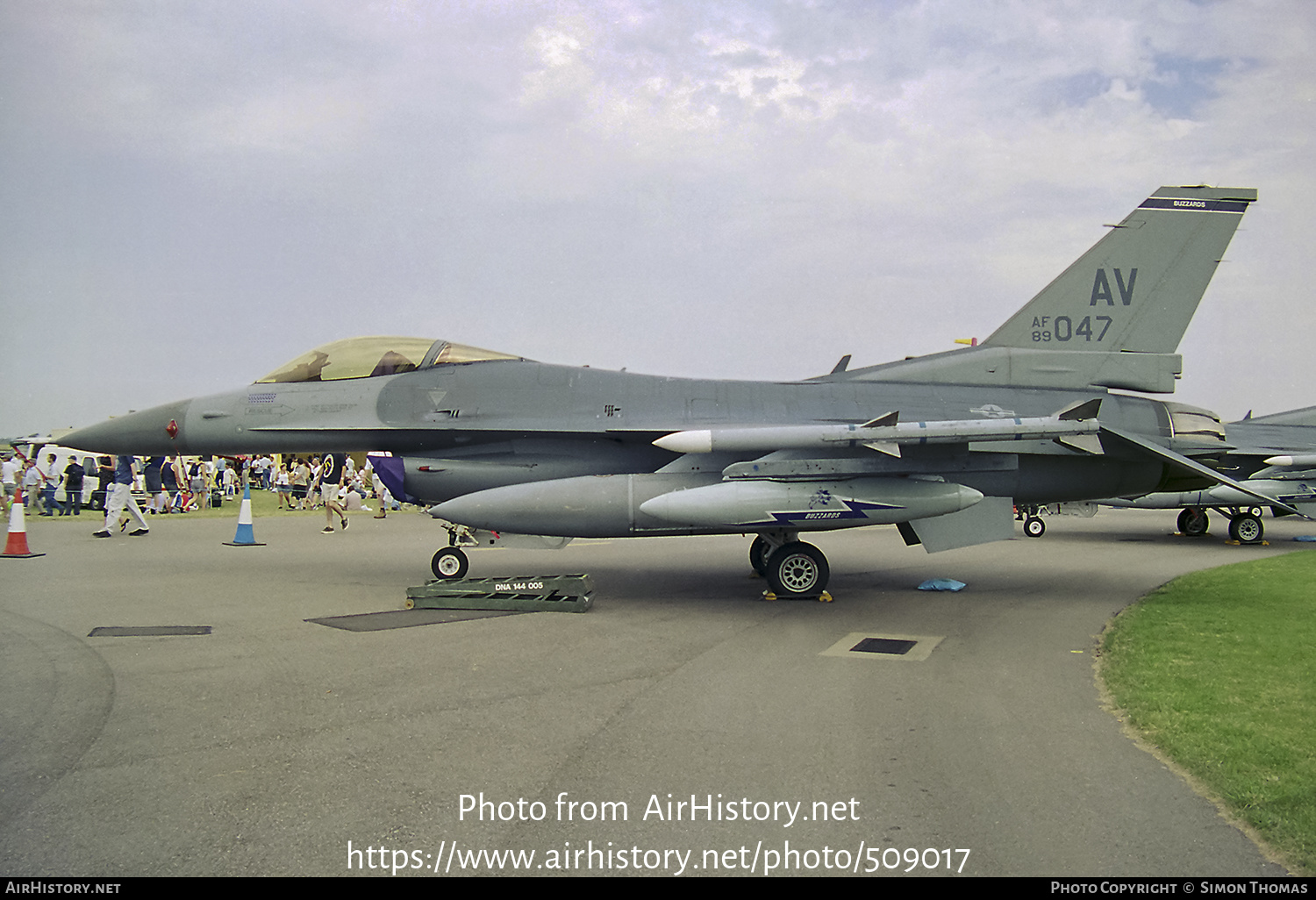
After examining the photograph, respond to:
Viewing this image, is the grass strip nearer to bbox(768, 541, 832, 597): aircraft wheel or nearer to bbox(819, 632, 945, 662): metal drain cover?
bbox(819, 632, 945, 662): metal drain cover

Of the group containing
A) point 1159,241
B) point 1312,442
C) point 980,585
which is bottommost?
point 980,585

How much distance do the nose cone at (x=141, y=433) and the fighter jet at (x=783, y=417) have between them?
3 centimetres

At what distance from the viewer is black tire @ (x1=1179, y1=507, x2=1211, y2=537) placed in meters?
18.8

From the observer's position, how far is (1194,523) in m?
18.8

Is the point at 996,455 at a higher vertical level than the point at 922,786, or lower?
higher

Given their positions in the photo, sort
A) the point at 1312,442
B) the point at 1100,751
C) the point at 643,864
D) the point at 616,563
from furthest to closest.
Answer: the point at 1312,442, the point at 616,563, the point at 1100,751, the point at 643,864

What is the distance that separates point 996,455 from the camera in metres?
9.60

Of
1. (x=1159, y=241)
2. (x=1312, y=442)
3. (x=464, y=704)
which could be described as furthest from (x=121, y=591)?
(x=1312, y=442)

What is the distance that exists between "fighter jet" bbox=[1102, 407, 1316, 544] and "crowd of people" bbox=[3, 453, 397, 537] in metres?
15.7

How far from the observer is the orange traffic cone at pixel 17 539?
12297mm

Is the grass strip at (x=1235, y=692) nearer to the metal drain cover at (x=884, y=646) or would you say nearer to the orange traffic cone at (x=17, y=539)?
the metal drain cover at (x=884, y=646)

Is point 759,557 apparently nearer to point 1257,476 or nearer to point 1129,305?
point 1129,305

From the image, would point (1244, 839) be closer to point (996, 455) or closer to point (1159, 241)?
point (996, 455)

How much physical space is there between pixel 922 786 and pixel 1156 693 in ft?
8.30
